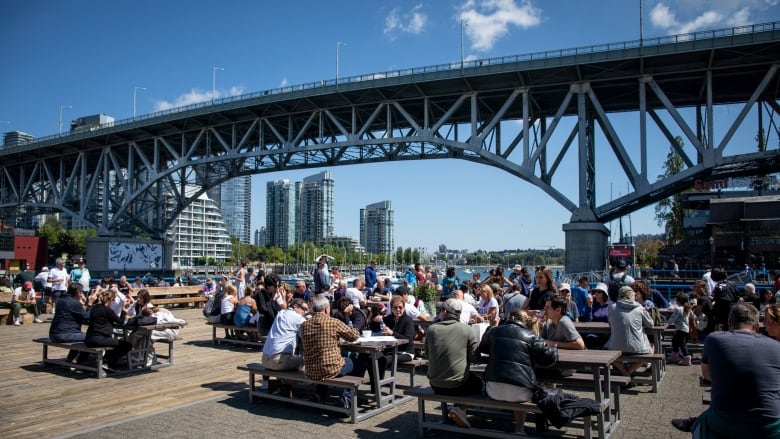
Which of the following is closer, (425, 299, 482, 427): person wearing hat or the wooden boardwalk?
(425, 299, 482, 427): person wearing hat

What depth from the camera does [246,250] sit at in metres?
174

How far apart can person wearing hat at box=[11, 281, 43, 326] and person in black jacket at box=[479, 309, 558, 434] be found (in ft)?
56.8

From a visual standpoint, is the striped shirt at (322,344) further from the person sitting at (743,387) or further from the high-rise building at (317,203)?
the high-rise building at (317,203)

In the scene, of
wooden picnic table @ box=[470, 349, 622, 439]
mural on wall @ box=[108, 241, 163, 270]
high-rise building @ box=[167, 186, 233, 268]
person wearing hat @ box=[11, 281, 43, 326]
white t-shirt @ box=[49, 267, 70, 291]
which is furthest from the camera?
high-rise building @ box=[167, 186, 233, 268]

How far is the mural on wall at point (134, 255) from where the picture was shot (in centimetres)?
4294

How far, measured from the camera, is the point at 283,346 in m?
8.27

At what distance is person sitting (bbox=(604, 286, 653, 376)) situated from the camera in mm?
8656

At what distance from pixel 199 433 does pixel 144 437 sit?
24.4 inches

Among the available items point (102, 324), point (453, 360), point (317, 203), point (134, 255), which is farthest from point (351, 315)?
point (317, 203)

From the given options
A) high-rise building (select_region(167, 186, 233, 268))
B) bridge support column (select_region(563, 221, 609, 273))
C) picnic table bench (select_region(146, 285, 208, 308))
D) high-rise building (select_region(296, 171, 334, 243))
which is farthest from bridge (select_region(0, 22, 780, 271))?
high-rise building (select_region(296, 171, 334, 243))

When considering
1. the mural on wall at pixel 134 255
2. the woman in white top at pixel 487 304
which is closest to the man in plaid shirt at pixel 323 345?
the woman in white top at pixel 487 304

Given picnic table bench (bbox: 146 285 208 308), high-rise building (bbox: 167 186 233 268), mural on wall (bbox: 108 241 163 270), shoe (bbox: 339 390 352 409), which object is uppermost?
high-rise building (bbox: 167 186 233 268)

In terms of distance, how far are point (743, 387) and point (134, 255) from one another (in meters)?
46.7

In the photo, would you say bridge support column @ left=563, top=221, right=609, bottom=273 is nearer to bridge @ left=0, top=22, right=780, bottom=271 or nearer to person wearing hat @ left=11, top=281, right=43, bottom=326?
bridge @ left=0, top=22, right=780, bottom=271
